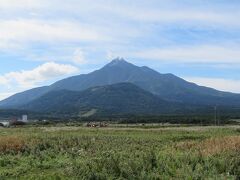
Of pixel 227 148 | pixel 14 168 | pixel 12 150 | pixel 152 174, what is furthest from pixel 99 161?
pixel 12 150

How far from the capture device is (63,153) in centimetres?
2780

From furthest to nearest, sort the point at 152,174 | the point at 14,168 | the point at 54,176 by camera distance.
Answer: the point at 14,168
the point at 54,176
the point at 152,174

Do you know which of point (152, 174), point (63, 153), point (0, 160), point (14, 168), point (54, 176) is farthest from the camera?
point (63, 153)

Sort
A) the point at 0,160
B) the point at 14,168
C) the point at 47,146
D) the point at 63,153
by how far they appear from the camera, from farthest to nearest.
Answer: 1. the point at 47,146
2. the point at 63,153
3. the point at 0,160
4. the point at 14,168

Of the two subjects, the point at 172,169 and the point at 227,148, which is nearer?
the point at 172,169

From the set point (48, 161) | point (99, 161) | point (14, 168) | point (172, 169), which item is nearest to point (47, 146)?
point (48, 161)

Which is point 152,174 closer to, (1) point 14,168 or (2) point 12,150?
(1) point 14,168

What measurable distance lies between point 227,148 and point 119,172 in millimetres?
5831

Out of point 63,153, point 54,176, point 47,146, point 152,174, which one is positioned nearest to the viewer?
point 152,174

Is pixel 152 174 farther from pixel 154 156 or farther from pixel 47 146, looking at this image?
pixel 47 146

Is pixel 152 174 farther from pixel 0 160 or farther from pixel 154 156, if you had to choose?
pixel 0 160

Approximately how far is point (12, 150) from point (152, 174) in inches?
534

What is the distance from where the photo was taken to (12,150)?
28.8 metres

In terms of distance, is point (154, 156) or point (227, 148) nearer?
point (154, 156)
